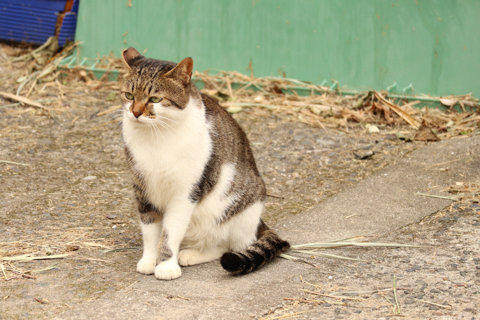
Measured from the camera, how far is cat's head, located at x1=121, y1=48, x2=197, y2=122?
294cm

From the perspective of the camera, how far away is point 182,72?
303 cm

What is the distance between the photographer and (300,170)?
4.94 m

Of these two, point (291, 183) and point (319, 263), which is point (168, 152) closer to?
point (319, 263)

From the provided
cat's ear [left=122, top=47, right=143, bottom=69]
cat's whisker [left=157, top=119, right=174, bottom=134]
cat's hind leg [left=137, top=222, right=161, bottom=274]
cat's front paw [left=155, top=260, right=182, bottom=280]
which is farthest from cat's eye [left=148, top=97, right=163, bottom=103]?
cat's front paw [left=155, top=260, right=182, bottom=280]

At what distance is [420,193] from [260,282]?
188 centimetres

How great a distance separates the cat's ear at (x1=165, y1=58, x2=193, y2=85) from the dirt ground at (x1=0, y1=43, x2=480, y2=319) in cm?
114

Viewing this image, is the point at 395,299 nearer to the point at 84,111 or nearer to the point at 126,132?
the point at 126,132

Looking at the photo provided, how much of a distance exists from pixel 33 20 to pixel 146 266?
5130 mm

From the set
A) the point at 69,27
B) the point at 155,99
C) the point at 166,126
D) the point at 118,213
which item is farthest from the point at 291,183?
the point at 69,27

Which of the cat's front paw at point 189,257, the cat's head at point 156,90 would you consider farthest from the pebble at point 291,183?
the cat's head at point 156,90

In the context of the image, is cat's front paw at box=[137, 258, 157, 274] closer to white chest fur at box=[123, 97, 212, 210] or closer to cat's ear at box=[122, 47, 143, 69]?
white chest fur at box=[123, 97, 212, 210]

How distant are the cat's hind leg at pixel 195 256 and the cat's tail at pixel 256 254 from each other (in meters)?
0.29

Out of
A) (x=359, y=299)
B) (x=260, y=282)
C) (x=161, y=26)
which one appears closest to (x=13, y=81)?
(x=161, y=26)

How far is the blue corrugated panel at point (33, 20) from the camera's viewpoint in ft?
22.5
